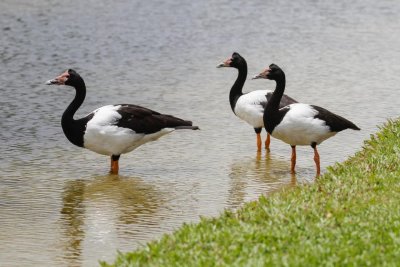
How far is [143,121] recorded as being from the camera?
1274cm

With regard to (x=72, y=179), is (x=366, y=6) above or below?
above

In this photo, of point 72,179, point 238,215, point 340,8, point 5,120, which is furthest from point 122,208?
point 340,8

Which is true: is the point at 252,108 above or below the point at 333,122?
below

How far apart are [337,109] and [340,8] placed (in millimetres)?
12104

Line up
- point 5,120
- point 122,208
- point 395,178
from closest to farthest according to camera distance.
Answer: point 395,178
point 122,208
point 5,120

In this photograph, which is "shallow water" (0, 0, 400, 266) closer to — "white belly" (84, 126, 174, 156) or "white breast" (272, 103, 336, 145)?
"white belly" (84, 126, 174, 156)

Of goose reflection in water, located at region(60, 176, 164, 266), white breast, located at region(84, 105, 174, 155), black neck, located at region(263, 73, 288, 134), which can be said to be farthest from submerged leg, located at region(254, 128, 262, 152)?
goose reflection in water, located at region(60, 176, 164, 266)

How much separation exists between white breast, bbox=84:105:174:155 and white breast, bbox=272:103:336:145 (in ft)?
5.35

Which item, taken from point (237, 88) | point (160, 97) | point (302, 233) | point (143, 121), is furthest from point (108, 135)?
point (302, 233)

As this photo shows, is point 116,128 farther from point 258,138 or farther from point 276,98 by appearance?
point 258,138

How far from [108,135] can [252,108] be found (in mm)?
2401

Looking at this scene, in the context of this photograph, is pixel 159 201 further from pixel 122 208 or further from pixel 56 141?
pixel 56 141

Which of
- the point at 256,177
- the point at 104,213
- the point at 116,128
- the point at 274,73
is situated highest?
the point at 274,73

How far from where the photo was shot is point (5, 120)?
15.2 meters
